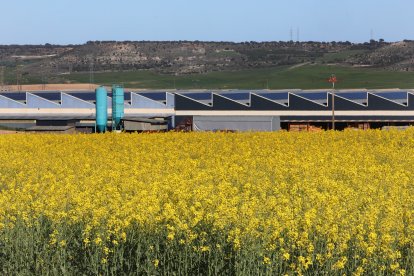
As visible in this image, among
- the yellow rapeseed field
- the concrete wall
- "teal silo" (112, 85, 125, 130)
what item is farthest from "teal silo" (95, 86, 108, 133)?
the yellow rapeseed field

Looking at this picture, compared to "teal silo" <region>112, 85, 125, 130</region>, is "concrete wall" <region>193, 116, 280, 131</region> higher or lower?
lower

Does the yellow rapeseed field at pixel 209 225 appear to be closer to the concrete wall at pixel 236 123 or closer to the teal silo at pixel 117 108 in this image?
the teal silo at pixel 117 108

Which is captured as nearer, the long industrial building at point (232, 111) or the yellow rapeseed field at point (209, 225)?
the yellow rapeseed field at point (209, 225)

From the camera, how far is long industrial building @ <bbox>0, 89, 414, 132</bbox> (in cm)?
7200

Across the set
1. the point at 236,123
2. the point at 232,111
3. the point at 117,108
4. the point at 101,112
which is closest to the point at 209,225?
the point at 101,112

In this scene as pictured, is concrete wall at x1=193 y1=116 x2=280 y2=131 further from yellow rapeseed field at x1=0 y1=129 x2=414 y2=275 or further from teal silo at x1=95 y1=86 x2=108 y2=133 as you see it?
yellow rapeseed field at x1=0 y1=129 x2=414 y2=275

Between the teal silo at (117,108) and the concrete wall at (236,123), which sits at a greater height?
the teal silo at (117,108)

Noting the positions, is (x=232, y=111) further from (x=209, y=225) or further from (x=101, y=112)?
(x=209, y=225)

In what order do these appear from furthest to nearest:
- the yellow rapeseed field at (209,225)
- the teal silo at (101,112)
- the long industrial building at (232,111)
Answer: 1. the long industrial building at (232,111)
2. the teal silo at (101,112)
3. the yellow rapeseed field at (209,225)

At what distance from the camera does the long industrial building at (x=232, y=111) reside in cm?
7200

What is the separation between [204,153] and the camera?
24.2 meters

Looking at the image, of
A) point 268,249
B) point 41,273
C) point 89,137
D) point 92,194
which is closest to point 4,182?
point 92,194

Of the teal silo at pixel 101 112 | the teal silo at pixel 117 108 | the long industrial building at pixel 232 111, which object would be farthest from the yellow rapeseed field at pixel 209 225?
the long industrial building at pixel 232 111

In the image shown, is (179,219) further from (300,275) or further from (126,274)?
(300,275)
